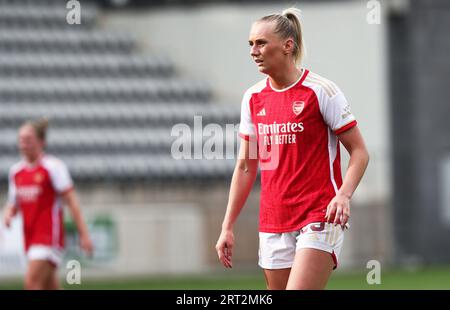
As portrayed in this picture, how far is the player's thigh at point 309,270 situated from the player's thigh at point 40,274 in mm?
Result: 4125

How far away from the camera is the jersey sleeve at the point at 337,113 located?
16.4 ft

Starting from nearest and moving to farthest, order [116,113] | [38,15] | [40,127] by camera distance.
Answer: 1. [40,127]
2. [116,113]
3. [38,15]

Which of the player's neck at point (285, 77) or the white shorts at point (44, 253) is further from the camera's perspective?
the white shorts at point (44, 253)

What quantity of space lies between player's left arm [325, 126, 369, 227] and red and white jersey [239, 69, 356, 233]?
6 cm

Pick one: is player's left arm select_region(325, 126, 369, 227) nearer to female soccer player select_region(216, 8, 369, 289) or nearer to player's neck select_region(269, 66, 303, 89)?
female soccer player select_region(216, 8, 369, 289)

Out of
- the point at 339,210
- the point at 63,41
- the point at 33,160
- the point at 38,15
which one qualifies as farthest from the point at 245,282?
the point at 339,210

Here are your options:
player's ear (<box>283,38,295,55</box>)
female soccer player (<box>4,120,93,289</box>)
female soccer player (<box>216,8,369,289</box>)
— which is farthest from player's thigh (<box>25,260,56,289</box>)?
player's ear (<box>283,38,295,55</box>)

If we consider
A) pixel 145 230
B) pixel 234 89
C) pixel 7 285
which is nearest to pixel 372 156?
pixel 234 89

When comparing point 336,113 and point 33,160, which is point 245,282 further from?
point 336,113

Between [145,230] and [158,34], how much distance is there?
673 cm

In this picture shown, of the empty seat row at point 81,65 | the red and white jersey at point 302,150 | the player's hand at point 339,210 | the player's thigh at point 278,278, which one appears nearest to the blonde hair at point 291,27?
the red and white jersey at point 302,150

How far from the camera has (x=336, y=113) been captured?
5012mm

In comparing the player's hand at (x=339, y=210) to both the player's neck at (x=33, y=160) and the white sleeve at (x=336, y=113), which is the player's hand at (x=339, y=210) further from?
the player's neck at (x=33, y=160)

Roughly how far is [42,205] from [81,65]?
1323 cm
